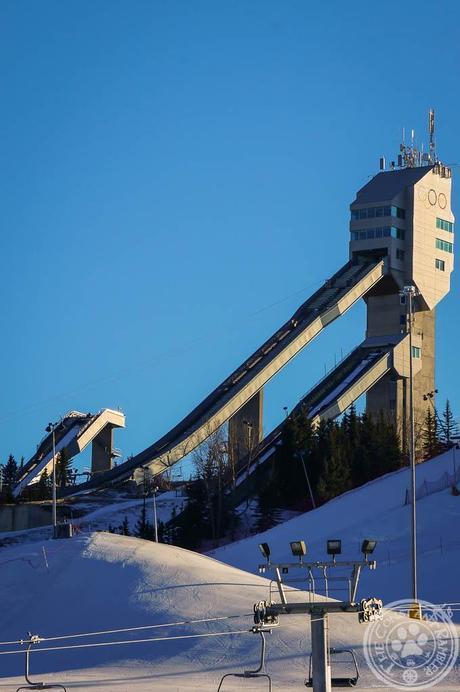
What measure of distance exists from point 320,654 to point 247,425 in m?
78.7

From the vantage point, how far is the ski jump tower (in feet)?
365

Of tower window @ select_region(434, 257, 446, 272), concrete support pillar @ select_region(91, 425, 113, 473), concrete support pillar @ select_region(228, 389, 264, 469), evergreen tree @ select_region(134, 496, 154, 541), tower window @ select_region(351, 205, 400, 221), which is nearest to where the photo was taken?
evergreen tree @ select_region(134, 496, 154, 541)

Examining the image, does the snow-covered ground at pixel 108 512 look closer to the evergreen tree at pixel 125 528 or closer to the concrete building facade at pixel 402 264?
A: the evergreen tree at pixel 125 528

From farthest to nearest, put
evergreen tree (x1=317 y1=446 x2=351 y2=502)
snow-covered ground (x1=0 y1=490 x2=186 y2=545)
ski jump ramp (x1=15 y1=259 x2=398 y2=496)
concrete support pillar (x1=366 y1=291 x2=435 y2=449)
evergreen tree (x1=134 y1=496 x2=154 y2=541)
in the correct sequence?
concrete support pillar (x1=366 y1=291 x2=435 y2=449) < ski jump ramp (x1=15 y1=259 x2=398 y2=496) < snow-covered ground (x1=0 y1=490 x2=186 y2=545) < evergreen tree (x1=317 y1=446 x2=351 y2=502) < evergreen tree (x1=134 y1=496 x2=154 y2=541)

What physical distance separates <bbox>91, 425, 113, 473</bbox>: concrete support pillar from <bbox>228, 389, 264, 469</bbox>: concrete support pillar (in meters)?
9.81

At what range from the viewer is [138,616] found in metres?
42.1

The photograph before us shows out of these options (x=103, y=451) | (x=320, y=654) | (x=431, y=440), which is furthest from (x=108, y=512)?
(x=320, y=654)

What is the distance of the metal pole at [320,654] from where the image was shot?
27.5 metres

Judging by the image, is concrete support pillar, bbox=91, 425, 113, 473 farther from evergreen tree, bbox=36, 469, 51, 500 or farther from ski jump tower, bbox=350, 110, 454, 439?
ski jump tower, bbox=350, 110, 454, 439

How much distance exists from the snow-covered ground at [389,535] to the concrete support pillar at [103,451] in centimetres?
3768

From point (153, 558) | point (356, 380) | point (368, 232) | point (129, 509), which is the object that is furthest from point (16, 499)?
point (153, 558)

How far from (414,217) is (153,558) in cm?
6968

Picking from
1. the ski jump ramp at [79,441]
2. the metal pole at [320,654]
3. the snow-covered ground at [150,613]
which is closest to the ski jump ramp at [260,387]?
the ski jump ramp at [79,441]

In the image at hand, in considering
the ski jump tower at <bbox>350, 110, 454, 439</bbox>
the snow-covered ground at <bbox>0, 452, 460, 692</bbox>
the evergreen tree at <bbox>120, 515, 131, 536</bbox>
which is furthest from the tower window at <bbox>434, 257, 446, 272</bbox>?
the snow-covered ground at <bbox>0, 452, 460, 692</bbox>
